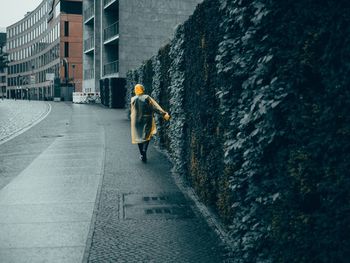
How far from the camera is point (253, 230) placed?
3703mm

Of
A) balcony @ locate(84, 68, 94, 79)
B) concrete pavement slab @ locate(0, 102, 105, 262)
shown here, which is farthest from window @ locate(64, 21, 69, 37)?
concrete pavement slab @ locate(0, 102, 105, 262)

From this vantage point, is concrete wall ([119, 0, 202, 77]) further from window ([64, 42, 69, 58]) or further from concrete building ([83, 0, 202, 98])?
window ([64, 42, 69, 58])

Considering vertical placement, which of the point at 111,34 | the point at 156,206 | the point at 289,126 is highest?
the point at 111,34

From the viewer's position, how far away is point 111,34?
141 feet

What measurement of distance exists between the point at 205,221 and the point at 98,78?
4514cm

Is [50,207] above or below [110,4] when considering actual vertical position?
below

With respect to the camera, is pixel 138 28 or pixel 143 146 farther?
pixel 138 28

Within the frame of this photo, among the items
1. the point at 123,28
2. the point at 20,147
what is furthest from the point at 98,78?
the point at 20,147

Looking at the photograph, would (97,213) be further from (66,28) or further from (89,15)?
(66,28)

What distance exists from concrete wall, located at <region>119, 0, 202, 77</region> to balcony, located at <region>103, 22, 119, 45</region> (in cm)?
124

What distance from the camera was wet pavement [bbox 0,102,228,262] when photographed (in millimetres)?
4598

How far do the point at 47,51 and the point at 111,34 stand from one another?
5074cm

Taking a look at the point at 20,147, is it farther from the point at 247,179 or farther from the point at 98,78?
the point at 98,78

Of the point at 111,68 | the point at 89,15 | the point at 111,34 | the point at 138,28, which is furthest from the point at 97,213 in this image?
the point at 89,15
